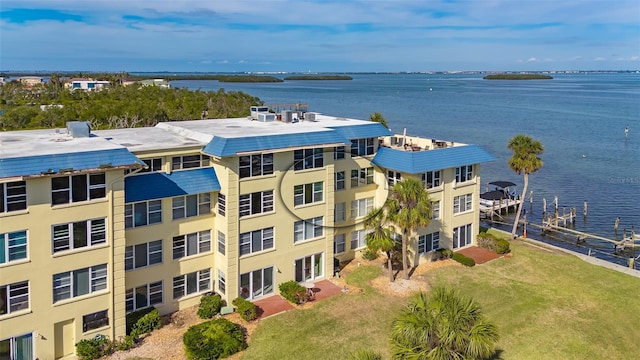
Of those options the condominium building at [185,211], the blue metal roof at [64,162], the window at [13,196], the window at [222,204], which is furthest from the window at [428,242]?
the window at [13,196]

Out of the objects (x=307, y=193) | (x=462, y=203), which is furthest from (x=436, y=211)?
(x=307, y=193)

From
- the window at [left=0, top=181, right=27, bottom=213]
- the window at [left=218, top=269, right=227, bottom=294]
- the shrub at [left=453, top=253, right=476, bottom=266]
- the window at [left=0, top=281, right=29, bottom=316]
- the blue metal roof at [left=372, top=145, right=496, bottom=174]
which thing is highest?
the blue metal roof at [left=372, top=145, right=496, bottom=174]

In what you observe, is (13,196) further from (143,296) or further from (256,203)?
(256,203)

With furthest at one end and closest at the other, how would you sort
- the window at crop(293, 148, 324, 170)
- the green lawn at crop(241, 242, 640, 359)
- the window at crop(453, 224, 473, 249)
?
the window at crop(453, 224, 473, 249)
the window at crop(293, 148, 324, 170)
the green lawn at crop(241, 242, 640, 359)

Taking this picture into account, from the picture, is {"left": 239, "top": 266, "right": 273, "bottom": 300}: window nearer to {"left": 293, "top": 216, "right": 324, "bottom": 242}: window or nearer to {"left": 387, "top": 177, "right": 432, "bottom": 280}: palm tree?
{"left": 293, "top": 216, "right": 324, "bottom": 242}: window

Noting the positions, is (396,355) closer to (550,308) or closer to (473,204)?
(550,308)

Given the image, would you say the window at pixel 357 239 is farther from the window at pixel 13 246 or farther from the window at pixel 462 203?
the window at pixel 13 246

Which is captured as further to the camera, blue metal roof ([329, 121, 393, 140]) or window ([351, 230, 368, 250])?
window ([351, 230, 368, 250])

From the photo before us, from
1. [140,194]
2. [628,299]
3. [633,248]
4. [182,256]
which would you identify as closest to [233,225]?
[182,256]

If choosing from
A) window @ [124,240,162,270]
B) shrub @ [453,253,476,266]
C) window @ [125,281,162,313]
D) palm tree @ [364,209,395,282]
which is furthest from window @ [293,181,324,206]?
shrub @ [453,253,476,266]
